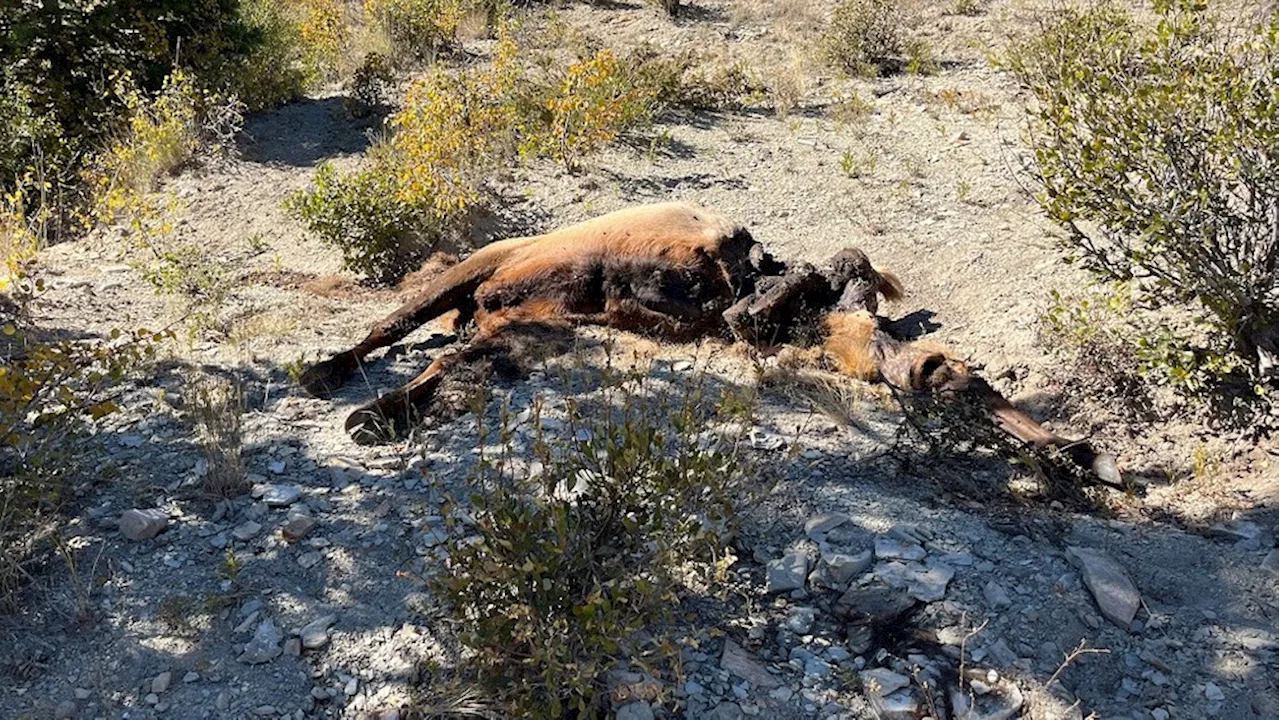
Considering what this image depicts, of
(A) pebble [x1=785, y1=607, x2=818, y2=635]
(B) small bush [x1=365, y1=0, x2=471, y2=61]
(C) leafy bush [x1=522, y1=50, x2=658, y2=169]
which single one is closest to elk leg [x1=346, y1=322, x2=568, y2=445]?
(A) pebble [x1=785, y1=607, x2=818, y2=635]

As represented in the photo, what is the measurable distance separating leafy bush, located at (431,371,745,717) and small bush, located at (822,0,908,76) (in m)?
8.15

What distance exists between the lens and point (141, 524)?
145 inches

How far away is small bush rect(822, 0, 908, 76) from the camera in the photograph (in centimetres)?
1066

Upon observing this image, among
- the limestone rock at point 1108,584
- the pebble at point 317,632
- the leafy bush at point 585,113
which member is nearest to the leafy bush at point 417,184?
the leafy bush at point 585,113

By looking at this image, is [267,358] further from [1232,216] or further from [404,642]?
[1232,216]

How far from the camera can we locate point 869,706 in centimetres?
302

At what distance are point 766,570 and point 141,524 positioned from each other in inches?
90.1

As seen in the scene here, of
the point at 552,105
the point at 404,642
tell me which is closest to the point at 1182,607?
the point at 404,642

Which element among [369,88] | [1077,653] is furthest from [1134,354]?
[369,88]

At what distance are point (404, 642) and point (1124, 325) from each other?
12.8ft

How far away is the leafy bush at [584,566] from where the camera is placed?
2918 millimetres

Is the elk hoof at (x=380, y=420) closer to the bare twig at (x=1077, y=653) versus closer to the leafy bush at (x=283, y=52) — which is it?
the bare twig at (x=1077, y=653)

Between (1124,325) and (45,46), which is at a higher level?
(45,46)

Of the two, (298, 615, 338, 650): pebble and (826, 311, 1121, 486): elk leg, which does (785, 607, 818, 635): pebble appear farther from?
(298, 615, 338, 650): pebble
